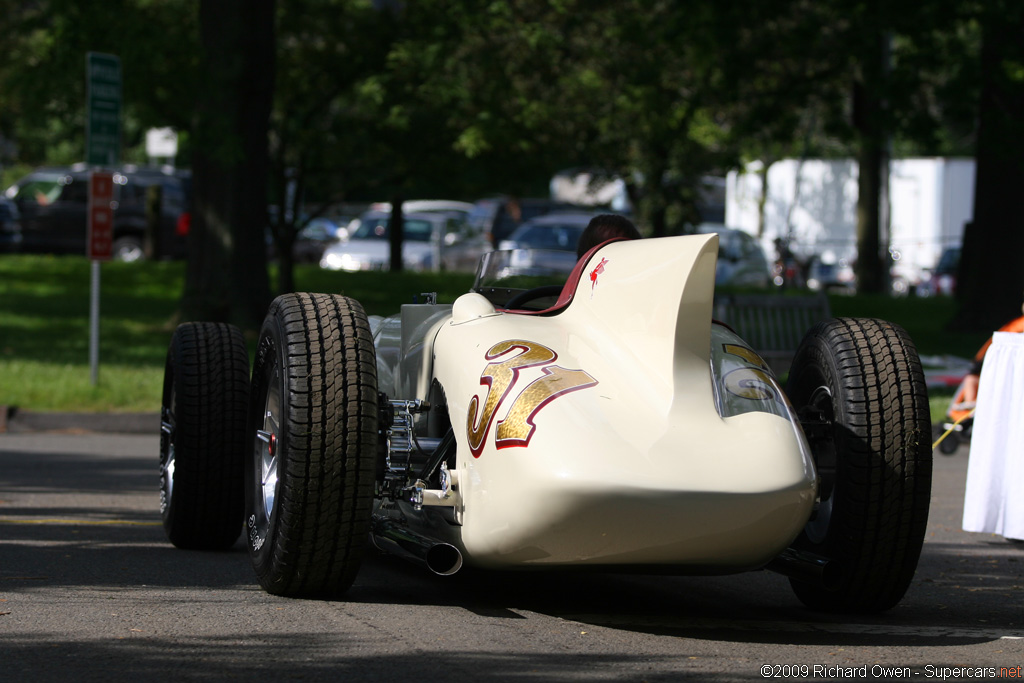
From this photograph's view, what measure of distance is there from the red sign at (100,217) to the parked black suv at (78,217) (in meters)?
19.2

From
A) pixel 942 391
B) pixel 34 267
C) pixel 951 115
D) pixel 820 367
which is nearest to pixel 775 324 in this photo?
pixel 942 391

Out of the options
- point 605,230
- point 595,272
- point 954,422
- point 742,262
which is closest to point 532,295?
point 605,230

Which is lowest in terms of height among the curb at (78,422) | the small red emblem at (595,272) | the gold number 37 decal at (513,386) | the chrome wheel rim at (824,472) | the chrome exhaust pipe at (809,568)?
the curb at (78,422)

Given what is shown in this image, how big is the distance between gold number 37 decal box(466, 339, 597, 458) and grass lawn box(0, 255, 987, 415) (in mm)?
1779

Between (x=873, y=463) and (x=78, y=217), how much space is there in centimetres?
3021

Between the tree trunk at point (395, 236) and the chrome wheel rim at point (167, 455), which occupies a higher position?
the tree trunk at point (395, 236)

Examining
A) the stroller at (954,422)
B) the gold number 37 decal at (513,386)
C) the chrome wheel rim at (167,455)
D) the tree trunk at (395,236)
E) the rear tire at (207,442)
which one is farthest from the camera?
the tree trunk at (395,236)

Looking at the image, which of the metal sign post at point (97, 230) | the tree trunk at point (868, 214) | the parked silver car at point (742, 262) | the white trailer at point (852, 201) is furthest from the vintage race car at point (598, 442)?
the white trailer at point (852, 201)

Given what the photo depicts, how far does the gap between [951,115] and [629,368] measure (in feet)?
50.5

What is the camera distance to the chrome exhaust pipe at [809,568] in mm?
5199

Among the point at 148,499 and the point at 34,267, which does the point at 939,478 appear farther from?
the point at 34,267

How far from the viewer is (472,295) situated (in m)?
5.62

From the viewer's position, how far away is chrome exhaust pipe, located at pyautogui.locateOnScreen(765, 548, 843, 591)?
17.1ft

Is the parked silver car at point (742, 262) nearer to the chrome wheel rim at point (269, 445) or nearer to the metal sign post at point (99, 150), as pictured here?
the metal sign post at point (99, 150)
